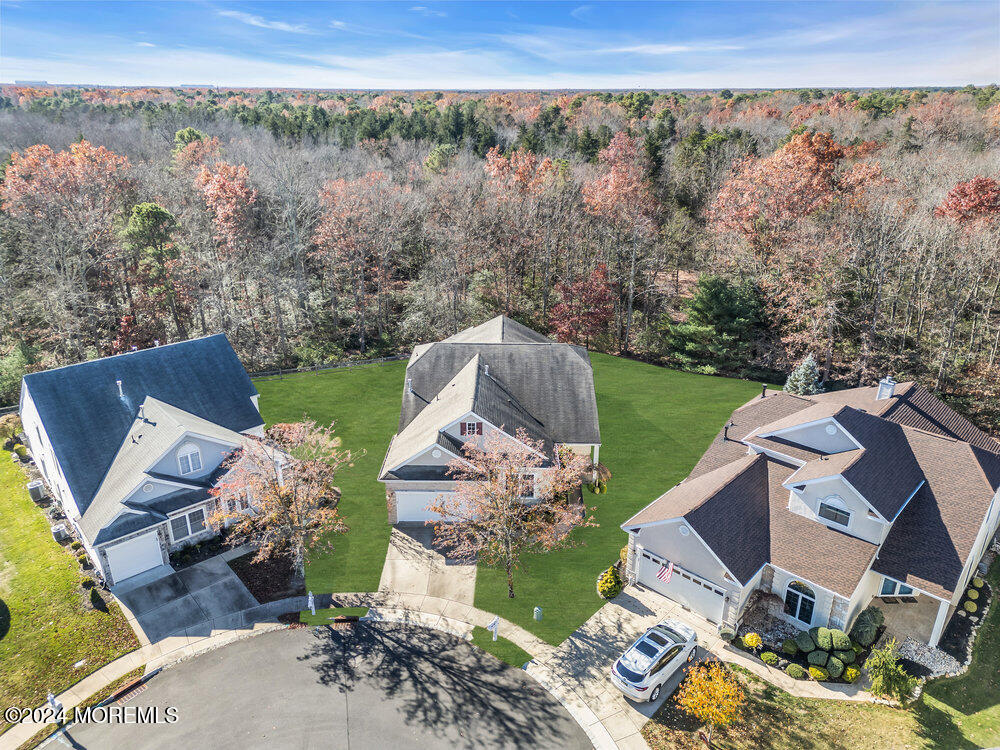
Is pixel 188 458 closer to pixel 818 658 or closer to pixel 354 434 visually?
pixel 354 434

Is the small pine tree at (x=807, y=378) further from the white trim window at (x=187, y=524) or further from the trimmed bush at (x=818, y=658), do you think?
the white trim window at (x=187, y=524)

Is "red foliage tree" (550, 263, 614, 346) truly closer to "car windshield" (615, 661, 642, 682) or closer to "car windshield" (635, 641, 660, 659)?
"car windshield" (635, 641, 660, 659)

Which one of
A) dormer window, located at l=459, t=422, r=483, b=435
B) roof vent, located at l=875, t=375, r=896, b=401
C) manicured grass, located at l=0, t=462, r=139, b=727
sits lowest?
manicured grass, located at l=0, t=462, r=139, b=727

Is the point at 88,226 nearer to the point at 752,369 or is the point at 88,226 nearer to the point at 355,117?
the point at 752,369

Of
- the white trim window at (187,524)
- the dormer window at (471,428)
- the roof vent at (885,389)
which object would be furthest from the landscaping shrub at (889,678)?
the white trim window at (187,524)

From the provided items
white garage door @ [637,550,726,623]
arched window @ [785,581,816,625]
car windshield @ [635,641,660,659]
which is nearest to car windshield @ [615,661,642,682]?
car windshield @ [635,641,660,659]

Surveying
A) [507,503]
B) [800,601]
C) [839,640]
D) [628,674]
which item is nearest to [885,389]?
[800,601]
